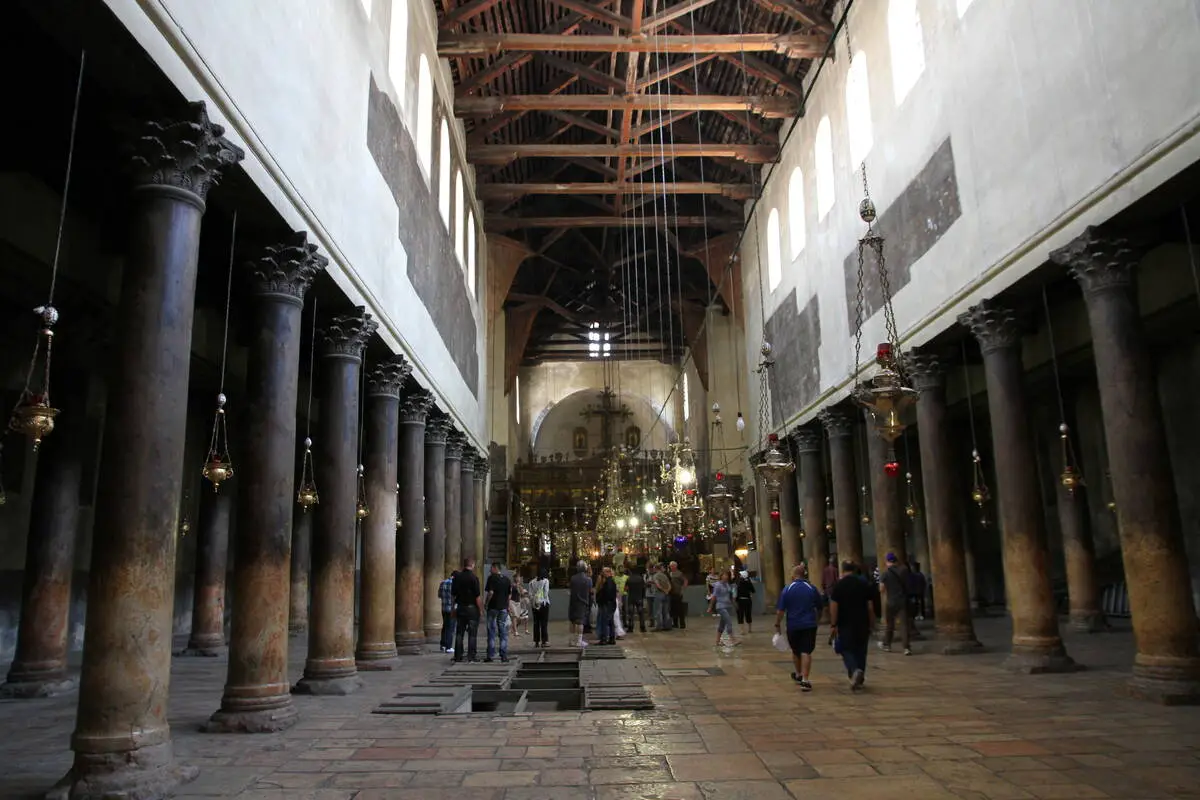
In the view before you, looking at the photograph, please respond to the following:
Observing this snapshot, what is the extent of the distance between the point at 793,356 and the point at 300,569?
41.8 feet

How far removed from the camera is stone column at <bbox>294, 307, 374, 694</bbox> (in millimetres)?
10273

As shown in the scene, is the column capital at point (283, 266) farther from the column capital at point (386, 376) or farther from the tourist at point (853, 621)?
the tourist at point (853, 621)

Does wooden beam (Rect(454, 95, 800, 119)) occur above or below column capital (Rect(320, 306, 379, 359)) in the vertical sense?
above

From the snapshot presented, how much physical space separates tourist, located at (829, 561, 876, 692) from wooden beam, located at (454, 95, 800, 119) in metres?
13.3

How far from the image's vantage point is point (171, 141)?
6.22m

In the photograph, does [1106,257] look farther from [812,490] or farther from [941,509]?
[812,490]

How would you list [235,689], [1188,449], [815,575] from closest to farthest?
[235,689], [1188,449], [815,575]

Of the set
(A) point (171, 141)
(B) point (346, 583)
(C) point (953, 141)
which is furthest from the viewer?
(C) point (953, 141)

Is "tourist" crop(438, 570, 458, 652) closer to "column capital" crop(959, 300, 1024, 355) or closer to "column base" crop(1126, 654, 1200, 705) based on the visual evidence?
"column capital" crop(959, 300, 1024, 355)

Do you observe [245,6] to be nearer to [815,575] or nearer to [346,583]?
[346,583]

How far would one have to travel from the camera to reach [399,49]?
13.9m

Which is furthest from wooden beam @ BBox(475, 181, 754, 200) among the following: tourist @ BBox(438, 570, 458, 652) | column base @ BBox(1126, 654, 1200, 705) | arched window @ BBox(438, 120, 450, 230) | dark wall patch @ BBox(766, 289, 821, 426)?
column base @ BBox(1126, 654, 1200, 705)

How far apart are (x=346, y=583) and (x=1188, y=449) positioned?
13.5m

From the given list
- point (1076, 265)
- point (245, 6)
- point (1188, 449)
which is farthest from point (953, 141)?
point (245, 6)
